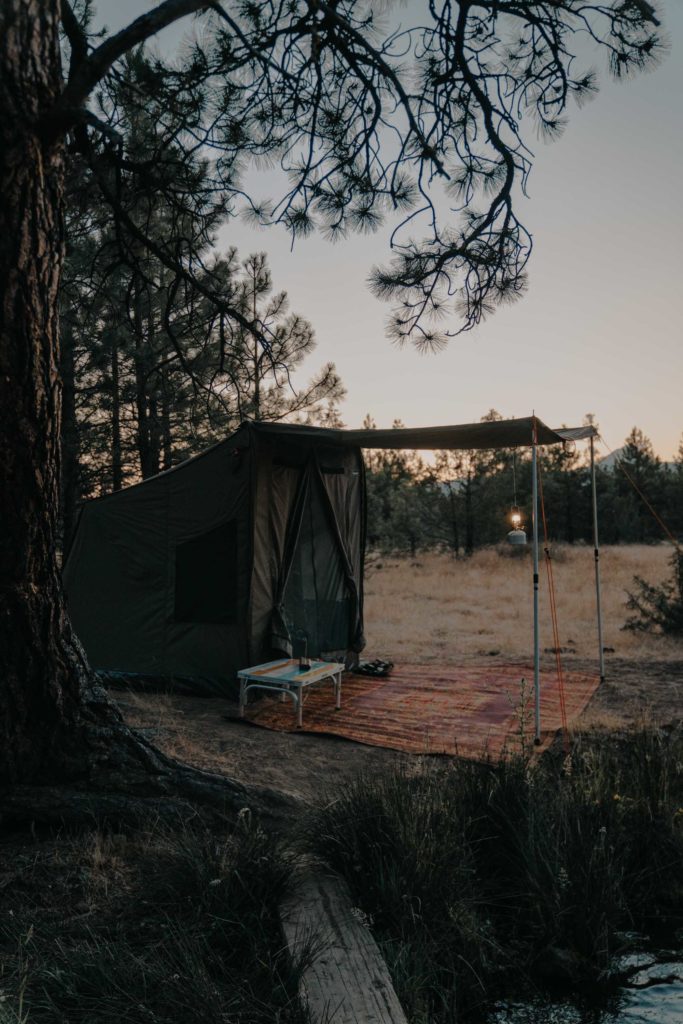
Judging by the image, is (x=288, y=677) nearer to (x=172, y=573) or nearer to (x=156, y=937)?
(x=172, y=573)

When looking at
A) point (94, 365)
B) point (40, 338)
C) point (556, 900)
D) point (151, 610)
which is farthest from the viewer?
point (94, 365)

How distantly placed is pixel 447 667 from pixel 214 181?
5.25 meters

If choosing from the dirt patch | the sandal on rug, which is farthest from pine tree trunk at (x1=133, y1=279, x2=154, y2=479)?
the sandal on rug

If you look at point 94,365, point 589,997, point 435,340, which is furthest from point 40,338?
point 94,365

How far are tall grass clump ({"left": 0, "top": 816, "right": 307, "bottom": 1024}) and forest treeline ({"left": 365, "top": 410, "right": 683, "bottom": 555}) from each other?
16.8 metres

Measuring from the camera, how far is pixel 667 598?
8781 mm

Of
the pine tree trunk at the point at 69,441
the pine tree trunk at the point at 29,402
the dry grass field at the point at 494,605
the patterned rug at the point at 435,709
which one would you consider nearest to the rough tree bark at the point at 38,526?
the pine tree trunk at the point at 29,402

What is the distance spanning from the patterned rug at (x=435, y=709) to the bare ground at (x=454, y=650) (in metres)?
0.21

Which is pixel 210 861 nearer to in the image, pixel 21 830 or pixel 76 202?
pixel 21 830

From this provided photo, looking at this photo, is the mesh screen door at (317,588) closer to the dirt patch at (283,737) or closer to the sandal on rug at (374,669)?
the sandal on rug at (374,669)

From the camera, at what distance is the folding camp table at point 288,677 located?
499 cm

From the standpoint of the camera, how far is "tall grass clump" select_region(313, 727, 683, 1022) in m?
2.04

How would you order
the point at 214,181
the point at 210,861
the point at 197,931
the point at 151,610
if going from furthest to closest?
1. the point at 151,610
2. the point at 214,181
3. the point at 210,861
4. the point at 197,931

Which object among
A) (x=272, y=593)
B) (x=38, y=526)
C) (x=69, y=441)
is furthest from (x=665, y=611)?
(x=38, y=526)
